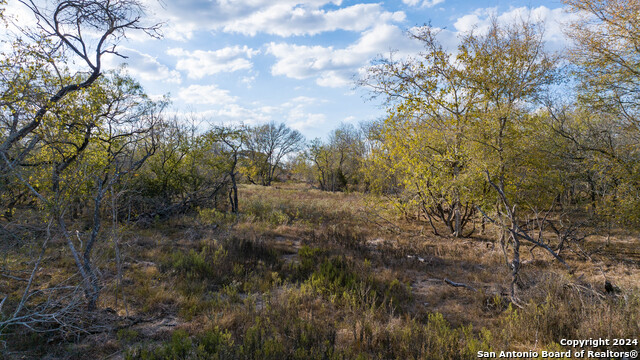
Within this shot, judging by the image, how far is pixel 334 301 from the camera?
17.0 ft

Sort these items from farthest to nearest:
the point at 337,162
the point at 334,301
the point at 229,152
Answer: the point at 337,162 → the point at 229,152 → the point at 334,301

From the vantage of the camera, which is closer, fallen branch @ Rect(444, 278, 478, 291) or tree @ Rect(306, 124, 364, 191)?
fallen branch @ Rect(444, 278, 478, 291)

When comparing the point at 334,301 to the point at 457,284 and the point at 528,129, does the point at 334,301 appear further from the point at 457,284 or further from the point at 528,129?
the point at 528,129

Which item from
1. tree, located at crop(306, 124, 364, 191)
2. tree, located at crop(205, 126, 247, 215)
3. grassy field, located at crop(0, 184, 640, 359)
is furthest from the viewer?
tree, located at crop(306, 124, 364, 191)

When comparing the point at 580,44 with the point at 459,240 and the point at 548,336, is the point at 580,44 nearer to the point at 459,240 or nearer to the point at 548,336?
the point at 459,240

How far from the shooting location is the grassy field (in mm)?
3707

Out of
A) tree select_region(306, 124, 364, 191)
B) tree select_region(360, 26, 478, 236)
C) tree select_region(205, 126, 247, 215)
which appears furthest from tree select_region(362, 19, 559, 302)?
tree select_region(306, 124, 364, 191)

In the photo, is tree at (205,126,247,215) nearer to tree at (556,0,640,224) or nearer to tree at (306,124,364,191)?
tree at (556,0,640,224)

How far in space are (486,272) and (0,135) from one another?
437 inches

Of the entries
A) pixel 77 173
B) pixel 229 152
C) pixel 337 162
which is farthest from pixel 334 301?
pixel 337 162

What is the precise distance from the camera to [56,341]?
3.97 m

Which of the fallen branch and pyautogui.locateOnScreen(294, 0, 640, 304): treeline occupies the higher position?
pyautogui.locateOnScreen(294, 0, 640, 304): treeline

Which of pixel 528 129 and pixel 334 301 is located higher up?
pixel 528 129

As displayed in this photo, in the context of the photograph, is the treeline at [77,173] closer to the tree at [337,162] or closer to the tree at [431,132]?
the tree at [431,132]
